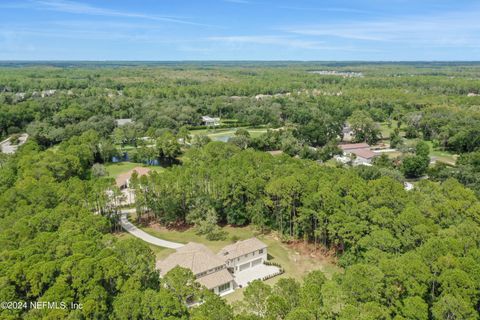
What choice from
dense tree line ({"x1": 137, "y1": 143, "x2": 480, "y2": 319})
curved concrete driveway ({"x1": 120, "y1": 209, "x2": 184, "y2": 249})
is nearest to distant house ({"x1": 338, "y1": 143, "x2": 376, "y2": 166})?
dense tree line ({"x1": 137, "y1": 143, "x2": 480, "y2": 319})

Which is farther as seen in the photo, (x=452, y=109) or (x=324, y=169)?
(x=452, y=109)

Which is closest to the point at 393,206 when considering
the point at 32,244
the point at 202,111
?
the point at 32,244

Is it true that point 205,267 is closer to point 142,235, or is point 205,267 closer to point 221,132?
point 142,235

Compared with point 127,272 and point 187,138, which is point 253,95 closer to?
point 187,138

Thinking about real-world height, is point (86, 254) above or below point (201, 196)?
above

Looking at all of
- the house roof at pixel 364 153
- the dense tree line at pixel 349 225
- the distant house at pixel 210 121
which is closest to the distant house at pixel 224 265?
the dense tree line at pixel 349 225

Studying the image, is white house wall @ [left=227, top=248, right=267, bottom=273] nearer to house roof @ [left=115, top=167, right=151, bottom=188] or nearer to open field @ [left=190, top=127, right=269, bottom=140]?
house roof @ [left=115, top=167, right=151, bottom=188]
